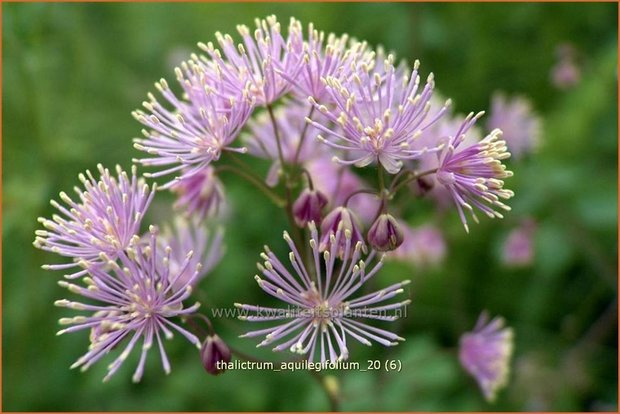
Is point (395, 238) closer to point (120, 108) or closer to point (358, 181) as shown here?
point (358, 181)

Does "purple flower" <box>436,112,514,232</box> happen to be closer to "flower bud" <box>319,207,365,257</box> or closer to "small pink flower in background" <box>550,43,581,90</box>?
"flower bud" <box>319,207,365,257</box>

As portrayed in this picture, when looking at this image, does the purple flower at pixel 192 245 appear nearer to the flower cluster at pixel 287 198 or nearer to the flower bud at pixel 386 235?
the flower cluster at pixel 287 198

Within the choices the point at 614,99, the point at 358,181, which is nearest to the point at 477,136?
the point at 358,181

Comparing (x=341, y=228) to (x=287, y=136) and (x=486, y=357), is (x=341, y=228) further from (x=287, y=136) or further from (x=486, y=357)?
(x=486, y=357)

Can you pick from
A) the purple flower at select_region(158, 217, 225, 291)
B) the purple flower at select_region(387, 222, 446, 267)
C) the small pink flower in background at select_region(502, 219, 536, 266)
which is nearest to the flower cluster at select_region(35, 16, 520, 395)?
the purple flower at select_region(158, 217, 225, 291)

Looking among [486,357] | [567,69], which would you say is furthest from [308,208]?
[567,69]

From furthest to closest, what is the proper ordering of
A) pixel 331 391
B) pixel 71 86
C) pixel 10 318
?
pixel 71 86, pixel 10 318, pixel 331 391
